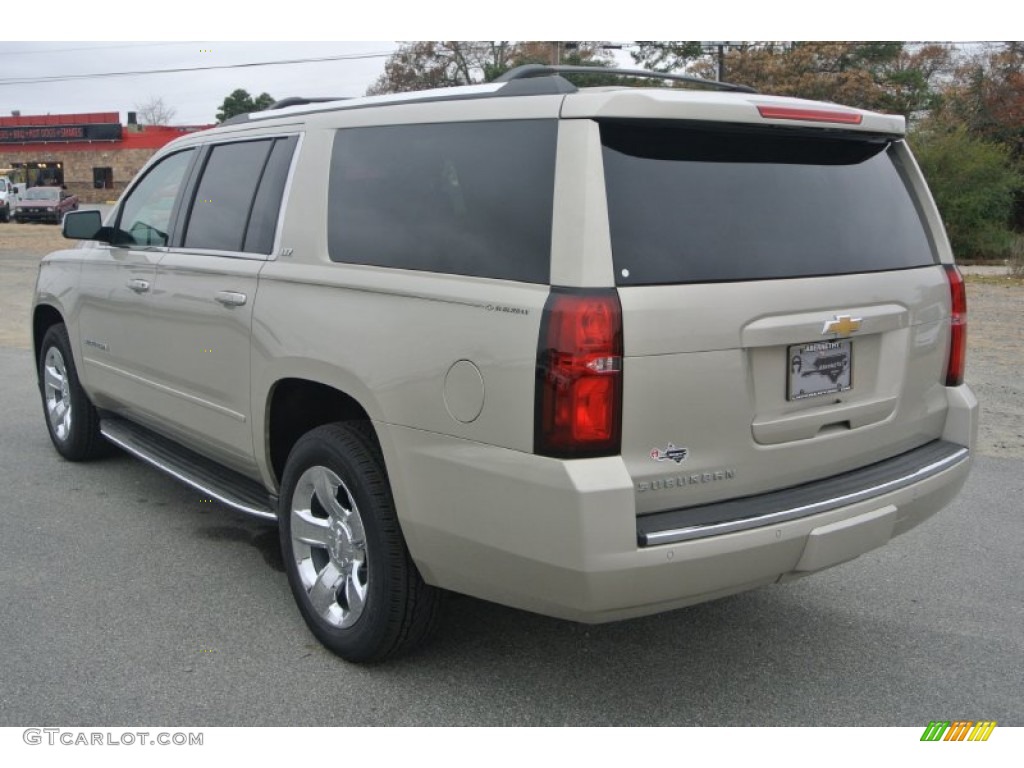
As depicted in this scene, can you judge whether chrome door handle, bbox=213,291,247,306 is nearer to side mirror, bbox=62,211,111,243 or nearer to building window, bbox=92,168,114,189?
side mirror, bbox=62,211,111,243

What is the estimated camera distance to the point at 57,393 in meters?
6.28

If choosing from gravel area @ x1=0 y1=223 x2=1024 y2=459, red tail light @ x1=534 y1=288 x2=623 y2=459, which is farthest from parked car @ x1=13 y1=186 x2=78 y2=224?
red tail light @ x1=534 y1=288 x2=623 y2=459

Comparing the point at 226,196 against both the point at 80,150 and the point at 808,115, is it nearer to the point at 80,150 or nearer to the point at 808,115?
the point at 808,115

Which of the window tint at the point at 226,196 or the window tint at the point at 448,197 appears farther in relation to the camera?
the window tint at the point at 226,196

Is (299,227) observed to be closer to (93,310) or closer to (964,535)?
(93,310)

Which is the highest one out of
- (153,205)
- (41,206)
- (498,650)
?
(153,205)

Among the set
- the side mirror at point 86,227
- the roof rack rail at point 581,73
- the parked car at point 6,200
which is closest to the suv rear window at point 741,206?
the roof rack rail at point 581,73

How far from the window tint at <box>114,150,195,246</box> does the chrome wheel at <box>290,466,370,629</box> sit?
1850 mm

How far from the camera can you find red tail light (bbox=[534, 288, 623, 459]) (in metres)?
2.71

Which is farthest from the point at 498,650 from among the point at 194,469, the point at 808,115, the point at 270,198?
the point at 808,115

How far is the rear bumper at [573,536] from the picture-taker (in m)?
2.71

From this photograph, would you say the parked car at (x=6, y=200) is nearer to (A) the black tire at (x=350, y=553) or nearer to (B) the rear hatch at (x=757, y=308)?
(A) the black tire at (x=350, y=553)

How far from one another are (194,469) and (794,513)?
2914 millimetres

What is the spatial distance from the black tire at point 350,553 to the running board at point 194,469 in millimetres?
321
